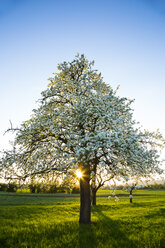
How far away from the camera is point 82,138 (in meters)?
11.8

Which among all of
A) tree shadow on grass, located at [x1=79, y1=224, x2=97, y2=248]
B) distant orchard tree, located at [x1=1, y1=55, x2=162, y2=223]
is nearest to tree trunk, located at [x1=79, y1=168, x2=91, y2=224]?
distant orchard tree, located at [x1=1, y1=55, x2=162, y2=223]

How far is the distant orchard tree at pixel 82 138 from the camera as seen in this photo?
10.6m

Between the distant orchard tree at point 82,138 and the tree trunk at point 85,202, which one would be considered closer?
the distant orchard tree at point 82,138

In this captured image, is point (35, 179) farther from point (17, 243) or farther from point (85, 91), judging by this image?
point (85, 91)

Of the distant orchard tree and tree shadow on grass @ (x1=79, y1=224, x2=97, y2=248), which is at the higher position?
the distant orchard tree

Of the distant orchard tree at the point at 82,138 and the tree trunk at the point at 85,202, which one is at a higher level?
the distant orchard tree at the point at 82,138

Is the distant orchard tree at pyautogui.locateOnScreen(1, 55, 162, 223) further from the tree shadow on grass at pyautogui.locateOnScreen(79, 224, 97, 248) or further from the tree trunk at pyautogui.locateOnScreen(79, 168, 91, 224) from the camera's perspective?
the tree shadow on grass at pyautogui.locateOnScreen(79, 224, 97, 248)

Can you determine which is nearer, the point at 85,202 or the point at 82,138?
the point at 82,138

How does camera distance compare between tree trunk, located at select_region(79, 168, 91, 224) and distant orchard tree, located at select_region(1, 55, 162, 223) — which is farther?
tree trunk, located at select_region(79, 168, 91, 224)

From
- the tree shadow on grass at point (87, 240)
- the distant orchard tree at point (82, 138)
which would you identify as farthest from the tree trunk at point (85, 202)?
the tree shadow on grass at point (87, 240)

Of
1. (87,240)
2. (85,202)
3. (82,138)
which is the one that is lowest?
(87,240)

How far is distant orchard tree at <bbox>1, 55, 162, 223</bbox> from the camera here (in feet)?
34.7

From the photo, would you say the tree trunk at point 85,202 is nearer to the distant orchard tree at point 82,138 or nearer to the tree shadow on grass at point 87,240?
the distant orchard tree at point 82,138

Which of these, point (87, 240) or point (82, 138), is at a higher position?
point (82, 138)
